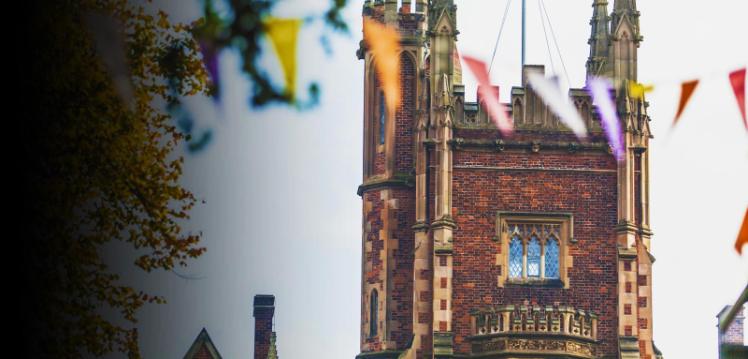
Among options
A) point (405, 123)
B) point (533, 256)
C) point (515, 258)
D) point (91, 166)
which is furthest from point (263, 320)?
point (91, 166)

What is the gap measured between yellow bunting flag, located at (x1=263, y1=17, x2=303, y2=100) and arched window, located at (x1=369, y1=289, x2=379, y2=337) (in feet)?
145

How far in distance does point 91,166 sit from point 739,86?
6.42m

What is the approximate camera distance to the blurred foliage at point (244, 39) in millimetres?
6258

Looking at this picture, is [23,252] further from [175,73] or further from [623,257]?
[623,257]

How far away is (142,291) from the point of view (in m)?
15.5

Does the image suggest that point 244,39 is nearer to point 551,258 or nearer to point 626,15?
point 551,258

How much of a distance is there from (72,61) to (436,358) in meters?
38.0

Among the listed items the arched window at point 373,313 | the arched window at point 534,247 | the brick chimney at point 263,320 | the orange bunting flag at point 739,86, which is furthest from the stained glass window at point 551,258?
the orange bunting flag at point 739,86

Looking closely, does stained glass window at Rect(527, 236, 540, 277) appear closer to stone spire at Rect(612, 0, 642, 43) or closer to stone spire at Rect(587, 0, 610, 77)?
stone spire at Rect(587, 0, 610, 77)

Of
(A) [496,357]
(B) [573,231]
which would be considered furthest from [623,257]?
(A) [496,357]

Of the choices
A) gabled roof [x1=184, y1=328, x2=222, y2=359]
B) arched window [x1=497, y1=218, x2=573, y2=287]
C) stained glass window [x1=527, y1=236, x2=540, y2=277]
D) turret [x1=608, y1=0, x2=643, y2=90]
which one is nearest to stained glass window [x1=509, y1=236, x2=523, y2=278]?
arched window [x1=497, y1=218, x2=573, y2=287]

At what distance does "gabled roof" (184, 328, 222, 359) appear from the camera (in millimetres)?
36625

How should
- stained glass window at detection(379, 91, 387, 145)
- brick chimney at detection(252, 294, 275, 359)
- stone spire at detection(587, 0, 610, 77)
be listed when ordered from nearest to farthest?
brick chimney at detection(252, 294, 275, 359)
stone spire at detection(587, 0, 610, 77)
stained glass window at detection(379, 91, 387, 145)

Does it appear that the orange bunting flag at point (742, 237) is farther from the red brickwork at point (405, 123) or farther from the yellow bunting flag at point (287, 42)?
the red brickwork at point (405, 123)
